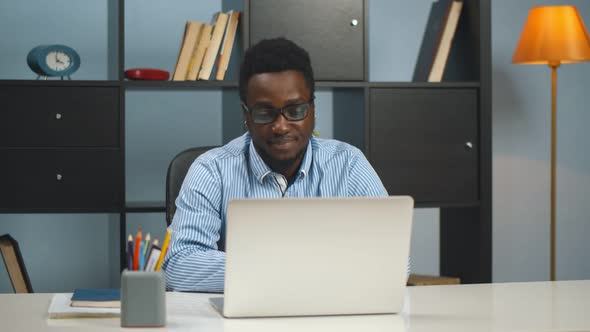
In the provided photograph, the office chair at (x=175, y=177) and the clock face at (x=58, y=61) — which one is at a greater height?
the clock face at (x=58, y=61)

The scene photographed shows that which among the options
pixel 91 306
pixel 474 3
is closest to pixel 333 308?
pixel 91 306

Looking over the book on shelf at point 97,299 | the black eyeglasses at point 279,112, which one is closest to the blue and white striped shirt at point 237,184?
the black eyeglasses at point 279,112

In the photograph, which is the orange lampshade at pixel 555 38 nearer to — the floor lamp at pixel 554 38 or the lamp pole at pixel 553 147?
the floor lamp at pixel 554 38

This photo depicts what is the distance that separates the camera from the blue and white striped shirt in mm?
1916

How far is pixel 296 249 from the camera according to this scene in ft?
4.42

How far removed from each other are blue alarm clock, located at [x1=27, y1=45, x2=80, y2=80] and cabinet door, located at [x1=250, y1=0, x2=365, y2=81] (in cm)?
70

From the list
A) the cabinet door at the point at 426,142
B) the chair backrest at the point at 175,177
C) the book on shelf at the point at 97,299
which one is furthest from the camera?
the cabinet door at the point at 426,142

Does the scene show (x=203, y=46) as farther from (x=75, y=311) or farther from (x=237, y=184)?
(x=75, y=311)

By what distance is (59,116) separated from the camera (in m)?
3.10

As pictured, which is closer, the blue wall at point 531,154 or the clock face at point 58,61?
the clock face at point 58,61

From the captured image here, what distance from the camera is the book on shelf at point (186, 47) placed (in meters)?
3.14

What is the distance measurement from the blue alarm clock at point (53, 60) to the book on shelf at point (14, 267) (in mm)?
638

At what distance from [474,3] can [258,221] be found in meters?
2.30

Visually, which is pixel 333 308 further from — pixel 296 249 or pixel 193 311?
pixel 193 311
